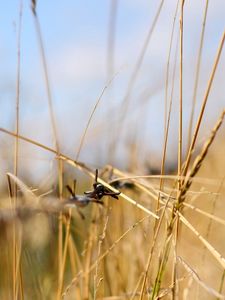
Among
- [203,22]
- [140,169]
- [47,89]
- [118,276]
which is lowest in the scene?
[118,276]

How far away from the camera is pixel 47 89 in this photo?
1188mm

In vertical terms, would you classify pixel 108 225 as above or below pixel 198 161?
below

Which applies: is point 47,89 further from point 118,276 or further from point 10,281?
point 118,276

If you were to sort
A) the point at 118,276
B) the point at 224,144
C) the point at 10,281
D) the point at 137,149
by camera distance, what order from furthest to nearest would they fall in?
the point at 224,144 < the point at 137,149 < the point at 118,276 < the point at 10,281

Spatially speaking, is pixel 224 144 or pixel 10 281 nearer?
pixel 10 281

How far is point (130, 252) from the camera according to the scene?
1615mm

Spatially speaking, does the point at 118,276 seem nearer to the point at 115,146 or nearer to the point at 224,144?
the point at 115,146

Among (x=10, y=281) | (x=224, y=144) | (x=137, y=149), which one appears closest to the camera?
(x=10, y=281)

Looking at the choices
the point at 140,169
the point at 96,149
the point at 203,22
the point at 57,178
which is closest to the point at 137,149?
the point at 140,169

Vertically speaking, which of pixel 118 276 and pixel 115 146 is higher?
pixel 115 146

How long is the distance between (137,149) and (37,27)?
0.78 meters

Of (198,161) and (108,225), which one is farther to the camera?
(108,225)

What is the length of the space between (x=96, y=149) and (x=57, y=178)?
14.4 inches

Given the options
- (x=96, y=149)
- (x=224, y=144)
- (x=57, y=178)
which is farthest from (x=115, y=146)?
(x=224, y=144)
